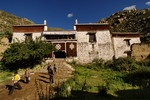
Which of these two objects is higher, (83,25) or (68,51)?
(83,25)

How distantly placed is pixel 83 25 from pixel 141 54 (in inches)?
561

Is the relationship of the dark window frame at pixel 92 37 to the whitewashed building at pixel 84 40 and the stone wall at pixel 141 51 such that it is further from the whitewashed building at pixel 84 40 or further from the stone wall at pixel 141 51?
the stone wall at pixel 141 51

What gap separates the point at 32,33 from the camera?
20.5m

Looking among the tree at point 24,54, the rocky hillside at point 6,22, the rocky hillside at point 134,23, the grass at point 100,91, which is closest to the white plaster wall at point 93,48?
the tree at point 24,54

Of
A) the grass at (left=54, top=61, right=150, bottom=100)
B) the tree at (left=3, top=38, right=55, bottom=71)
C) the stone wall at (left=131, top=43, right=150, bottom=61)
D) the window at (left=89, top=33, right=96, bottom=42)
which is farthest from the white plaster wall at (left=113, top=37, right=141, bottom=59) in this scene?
the tree at (left=3, top=38, right=55, bottom=71)

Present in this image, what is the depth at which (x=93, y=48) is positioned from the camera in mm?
20047

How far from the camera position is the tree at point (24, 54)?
12.9 metres

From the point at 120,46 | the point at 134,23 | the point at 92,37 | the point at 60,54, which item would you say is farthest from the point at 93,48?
the point at 134,23

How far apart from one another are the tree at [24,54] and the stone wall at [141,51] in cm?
1773

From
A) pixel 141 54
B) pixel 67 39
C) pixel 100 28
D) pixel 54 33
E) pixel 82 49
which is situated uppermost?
pixel 100 28

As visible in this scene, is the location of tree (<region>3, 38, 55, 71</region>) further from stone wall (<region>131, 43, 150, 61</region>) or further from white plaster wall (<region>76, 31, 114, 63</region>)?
stone wall (<region>131, 43, 150, 61</region>)

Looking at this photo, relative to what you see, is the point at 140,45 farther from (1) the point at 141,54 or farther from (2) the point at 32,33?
(2) the point at 32,33

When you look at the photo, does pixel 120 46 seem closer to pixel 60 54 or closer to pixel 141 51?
pixel 141 51

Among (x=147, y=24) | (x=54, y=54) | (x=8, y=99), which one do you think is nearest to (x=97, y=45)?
(x=54, y=54)
